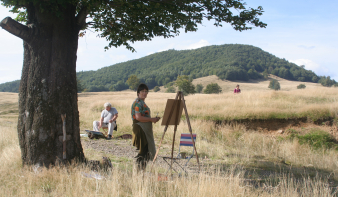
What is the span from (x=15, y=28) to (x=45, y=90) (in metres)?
1.21

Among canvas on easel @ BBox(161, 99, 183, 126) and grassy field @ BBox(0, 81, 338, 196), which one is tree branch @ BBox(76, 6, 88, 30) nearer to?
canvas on easel @ BBox(161, 99, 183, 126)

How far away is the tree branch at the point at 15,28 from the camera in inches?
172

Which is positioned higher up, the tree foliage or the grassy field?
the tree foliage

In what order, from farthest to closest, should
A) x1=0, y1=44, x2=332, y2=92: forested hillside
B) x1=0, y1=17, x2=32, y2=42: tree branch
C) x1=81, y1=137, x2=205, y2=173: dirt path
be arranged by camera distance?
x1=0, y1=44, x2=332, y2=92: forested hillside, x1=81, y1=137, x2=205, y2=173: dirt path, x1=0, y1=17, x2=32, y2=42: tree branch

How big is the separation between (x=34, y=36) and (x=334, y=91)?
22518 mm

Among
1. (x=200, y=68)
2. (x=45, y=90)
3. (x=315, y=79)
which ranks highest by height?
(x=200, y=68)

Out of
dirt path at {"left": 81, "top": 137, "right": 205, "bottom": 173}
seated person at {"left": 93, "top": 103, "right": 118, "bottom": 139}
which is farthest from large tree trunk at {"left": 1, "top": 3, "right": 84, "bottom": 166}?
seated person at {"left": 93, "top": 103, "right": 118, "bottom": 139}

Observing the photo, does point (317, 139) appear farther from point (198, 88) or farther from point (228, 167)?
point (198, 88)

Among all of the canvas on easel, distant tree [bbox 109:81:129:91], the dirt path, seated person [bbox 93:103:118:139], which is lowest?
the dirt path

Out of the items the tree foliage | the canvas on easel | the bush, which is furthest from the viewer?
the tree foliage

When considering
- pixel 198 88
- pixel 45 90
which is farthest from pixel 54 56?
pixel 198 88

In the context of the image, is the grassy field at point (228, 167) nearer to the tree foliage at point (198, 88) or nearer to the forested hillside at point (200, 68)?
the tree foliage at point (198, 88)

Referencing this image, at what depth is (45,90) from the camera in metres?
4.79

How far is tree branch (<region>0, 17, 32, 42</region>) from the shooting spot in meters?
4.36
